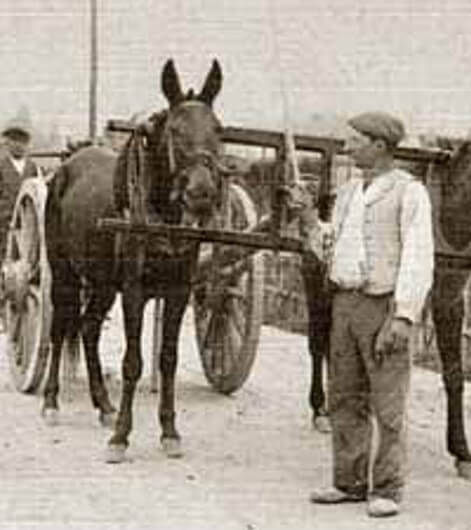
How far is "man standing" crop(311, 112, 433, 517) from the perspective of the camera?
6277 millimetres

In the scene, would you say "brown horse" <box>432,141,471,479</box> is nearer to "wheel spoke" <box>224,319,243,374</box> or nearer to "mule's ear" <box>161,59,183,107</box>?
"mule's ear" <box>161,59,183,107</box>

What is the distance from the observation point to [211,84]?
24.8ft

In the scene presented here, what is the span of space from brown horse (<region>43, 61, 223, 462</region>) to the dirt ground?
26 cm

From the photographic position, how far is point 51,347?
9602mm

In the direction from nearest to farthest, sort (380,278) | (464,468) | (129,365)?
(380,278) < (464,468) < (129,365)

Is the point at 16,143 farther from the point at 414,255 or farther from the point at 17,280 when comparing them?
the point at 414,255

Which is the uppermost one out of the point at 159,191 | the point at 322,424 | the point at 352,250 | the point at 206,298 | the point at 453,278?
the point at 159,191

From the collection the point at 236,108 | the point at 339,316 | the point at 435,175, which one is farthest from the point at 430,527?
the point at 236,108

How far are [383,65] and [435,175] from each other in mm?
798

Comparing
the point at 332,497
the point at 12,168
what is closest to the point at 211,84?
the point at 332,497

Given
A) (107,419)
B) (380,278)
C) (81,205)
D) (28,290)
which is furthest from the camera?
(28,290)

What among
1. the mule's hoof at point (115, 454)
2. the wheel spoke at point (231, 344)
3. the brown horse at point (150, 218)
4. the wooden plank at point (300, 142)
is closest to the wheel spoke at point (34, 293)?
the brown horse at point (150, 218)

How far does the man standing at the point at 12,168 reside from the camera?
12.6 metres

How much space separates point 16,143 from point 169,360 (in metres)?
5.32
